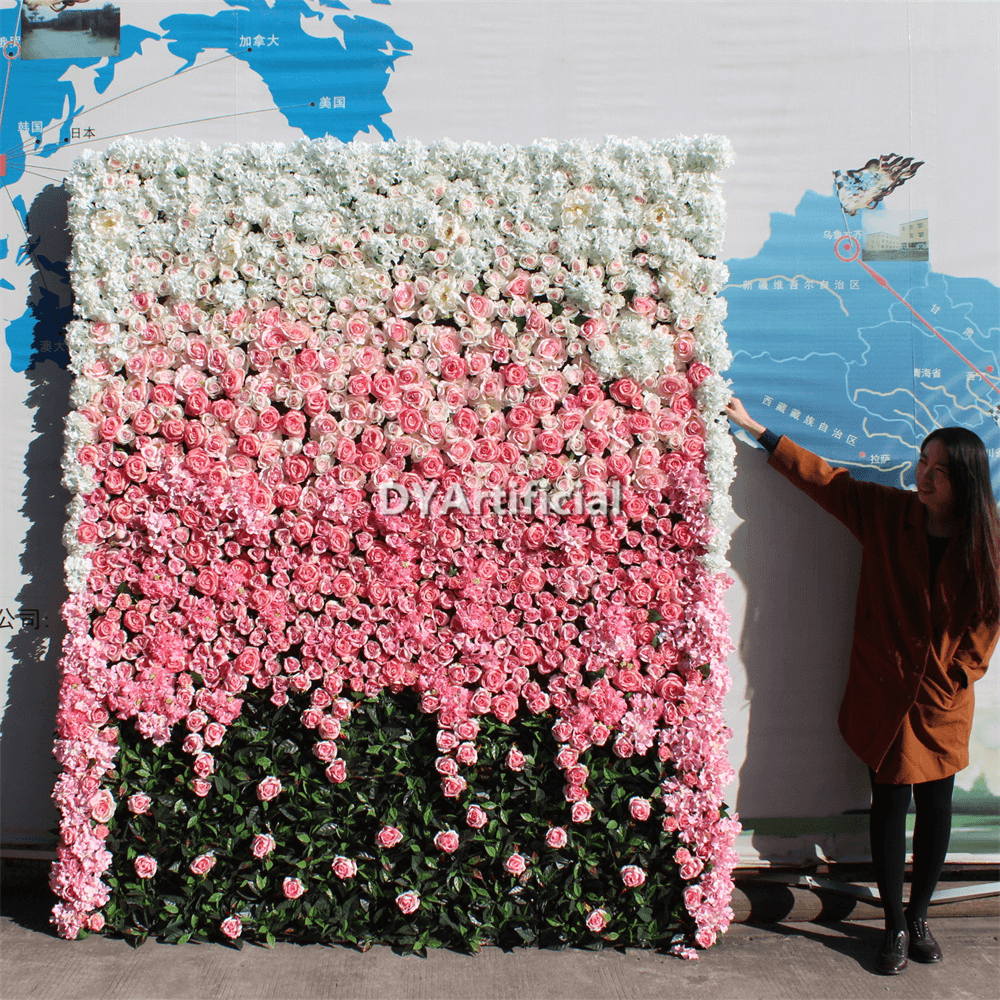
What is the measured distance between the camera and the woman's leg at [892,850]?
9.03ft

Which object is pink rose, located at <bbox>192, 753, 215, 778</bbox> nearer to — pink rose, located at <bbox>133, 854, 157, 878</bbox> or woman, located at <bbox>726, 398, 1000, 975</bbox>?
pink rose, located at <bbox>133, 854, 157, 878</bbox>

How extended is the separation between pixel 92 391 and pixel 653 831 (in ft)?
9.45

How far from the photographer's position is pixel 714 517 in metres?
2.76

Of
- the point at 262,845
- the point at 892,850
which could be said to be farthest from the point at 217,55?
the point at 892,850

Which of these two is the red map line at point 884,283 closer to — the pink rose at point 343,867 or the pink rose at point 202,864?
the pink rose at point 343,867

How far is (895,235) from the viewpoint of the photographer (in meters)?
3.04

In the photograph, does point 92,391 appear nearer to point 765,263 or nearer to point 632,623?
point 632,623

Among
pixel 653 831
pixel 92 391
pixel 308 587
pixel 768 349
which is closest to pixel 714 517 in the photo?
pixel 768 349

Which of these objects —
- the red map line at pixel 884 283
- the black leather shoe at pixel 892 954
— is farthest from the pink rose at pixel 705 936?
the red map line at pixel 884 283

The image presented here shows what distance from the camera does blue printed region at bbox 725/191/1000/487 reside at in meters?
3.04

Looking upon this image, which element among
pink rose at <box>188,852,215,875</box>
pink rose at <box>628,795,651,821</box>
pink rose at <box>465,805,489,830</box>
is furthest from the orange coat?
pink rose at <box>188,852,215,875</box>

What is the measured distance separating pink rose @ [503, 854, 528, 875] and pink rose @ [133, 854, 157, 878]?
1406mm

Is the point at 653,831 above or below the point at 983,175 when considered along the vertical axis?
below

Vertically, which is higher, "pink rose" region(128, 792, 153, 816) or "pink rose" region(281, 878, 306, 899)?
"pink rose" region(128, 792, 153, 816)
